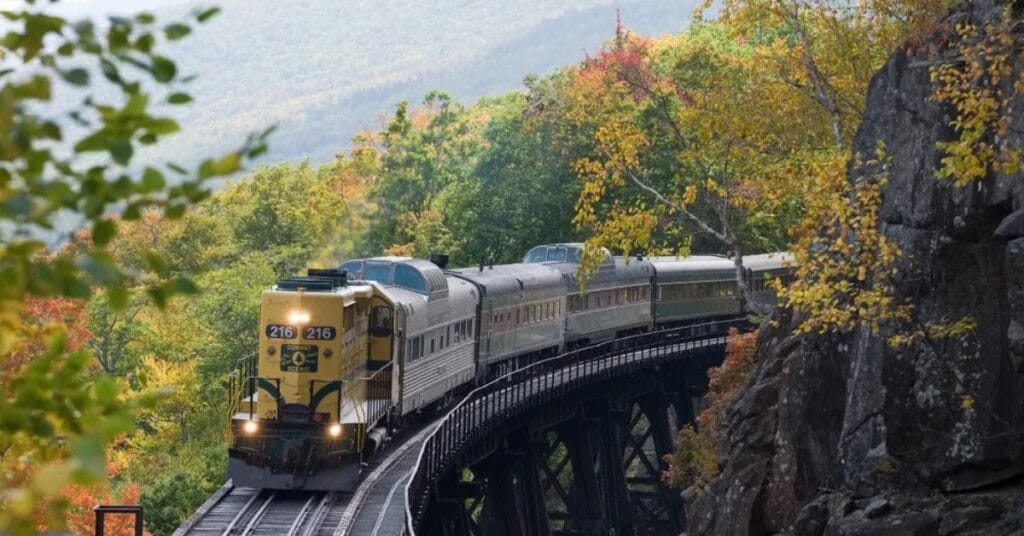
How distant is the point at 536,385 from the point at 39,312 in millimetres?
11791

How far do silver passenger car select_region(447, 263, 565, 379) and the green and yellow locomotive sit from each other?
39.5ft

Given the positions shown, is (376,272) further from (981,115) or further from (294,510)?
(981,115)

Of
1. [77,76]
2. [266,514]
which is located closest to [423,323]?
[266,514]

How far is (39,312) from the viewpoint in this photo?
31.5 metres

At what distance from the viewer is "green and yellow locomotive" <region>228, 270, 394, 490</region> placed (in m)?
24.5

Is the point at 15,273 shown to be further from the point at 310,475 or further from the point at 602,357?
the point at 602,357

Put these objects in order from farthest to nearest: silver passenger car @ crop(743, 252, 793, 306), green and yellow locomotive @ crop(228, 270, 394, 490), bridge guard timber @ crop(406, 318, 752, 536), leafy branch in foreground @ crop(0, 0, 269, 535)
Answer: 1. silver passenger car @ crop(743, 252, 793, 306)
2. bridge guard timber @ crop(406, 318, 752, 536)
3. green and yellow locomotive @ crop(228, 270, 394, 490)
4. leafy branch in foreground @ crop(0, 0, 269, 535)

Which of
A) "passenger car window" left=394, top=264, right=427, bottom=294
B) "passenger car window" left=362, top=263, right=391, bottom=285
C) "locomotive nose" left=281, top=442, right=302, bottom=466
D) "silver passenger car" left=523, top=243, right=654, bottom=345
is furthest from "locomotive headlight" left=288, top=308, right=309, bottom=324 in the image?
"silver passenger car" left=523, top=243, right=654, bottom=345

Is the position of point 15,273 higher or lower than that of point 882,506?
higher

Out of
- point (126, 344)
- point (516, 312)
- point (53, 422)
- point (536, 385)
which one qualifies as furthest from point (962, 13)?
point (126, 344)

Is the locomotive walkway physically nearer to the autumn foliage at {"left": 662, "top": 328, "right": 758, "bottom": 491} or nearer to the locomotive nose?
the locomotive nose

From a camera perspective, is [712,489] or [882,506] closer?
[882,506]

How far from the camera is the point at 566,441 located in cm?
4047

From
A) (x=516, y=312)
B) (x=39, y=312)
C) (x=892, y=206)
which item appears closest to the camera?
(x=892, y=206)
